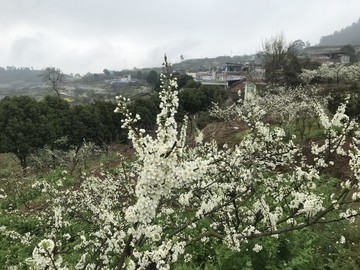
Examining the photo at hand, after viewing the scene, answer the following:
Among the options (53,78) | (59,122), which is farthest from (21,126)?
(53,78)

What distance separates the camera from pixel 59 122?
29.8 metres

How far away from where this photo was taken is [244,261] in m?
7.28

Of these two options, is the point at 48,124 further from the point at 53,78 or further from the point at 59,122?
the point at 53,78

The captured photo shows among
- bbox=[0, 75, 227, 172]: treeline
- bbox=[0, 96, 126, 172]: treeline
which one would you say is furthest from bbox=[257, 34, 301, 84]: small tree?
bbox=[0, 96, 126, 172]: treeline

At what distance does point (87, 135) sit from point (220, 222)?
1025 inches

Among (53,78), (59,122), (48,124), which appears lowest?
(59,122)

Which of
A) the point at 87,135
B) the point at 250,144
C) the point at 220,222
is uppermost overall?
the point at 250,144

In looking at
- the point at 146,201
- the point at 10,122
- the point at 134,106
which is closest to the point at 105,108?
the point at 134,106

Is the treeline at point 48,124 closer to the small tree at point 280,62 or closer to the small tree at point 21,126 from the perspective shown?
the small tree at point 21,126

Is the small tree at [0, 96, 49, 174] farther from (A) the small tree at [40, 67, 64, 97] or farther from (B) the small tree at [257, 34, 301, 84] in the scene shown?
(B) the small tree at [257, 34, 301, 84]

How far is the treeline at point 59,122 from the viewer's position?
2712 centimetres

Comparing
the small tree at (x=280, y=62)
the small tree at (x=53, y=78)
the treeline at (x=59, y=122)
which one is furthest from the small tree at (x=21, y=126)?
the small tree at (x=280, y=62)

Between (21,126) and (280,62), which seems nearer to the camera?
(21,126)

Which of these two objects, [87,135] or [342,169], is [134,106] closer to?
[87,135]
